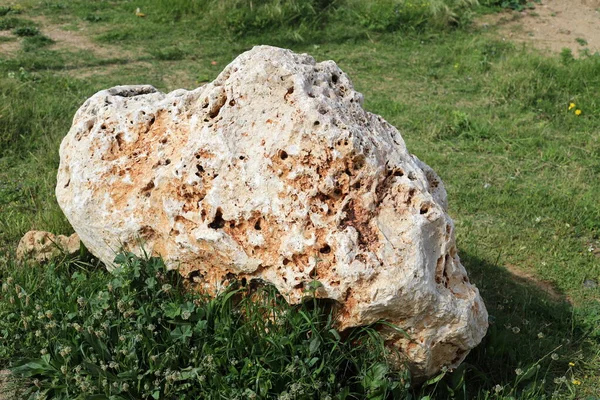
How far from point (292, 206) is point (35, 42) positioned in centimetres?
680

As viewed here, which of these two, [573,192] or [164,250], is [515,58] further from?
[164,250]

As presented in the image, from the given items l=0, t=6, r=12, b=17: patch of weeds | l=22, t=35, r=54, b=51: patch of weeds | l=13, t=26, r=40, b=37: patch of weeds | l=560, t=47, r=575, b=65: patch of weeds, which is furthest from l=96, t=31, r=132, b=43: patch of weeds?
l=560, t=47, r=575, b=65: patch of weeds

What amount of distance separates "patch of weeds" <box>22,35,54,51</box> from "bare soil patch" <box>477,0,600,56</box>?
5675 millimetres

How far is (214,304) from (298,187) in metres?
0.70

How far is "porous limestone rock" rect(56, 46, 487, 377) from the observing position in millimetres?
3371

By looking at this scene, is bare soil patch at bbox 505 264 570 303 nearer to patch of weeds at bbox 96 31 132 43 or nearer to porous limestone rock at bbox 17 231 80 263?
porous limestone rock at bbox 17 231 80 263

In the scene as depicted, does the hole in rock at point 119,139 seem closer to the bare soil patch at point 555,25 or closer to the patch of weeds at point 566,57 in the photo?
the patch of weeds at point 566,57

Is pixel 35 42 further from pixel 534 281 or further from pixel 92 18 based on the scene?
pixel 534 281

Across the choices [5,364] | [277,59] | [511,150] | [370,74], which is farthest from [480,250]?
[370,74]

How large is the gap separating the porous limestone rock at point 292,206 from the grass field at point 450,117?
43 cm

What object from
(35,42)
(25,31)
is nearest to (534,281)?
(35,42)

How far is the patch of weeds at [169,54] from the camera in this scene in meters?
9.09

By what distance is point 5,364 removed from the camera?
3.72m

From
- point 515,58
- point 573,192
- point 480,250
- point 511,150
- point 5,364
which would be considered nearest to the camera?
point 5,364
